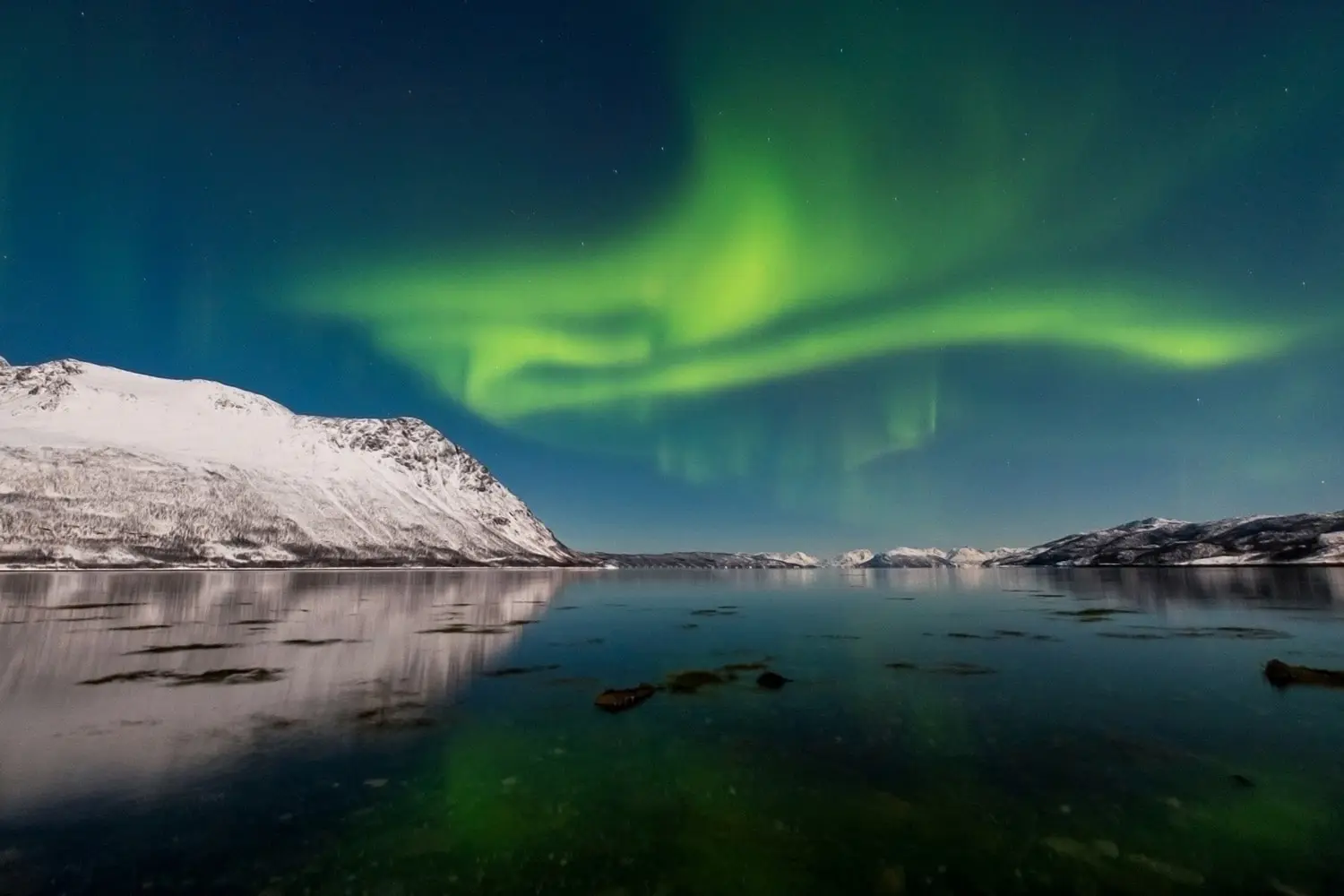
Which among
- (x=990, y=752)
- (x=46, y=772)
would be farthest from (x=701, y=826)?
(x=46, y=772)

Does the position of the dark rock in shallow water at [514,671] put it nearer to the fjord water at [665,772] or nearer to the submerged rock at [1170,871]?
the fjord water at [665,772]

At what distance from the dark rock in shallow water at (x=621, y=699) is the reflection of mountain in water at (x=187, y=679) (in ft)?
27.8

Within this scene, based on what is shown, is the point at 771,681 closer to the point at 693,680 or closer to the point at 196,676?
the point at 693,680

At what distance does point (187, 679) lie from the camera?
3366 cm

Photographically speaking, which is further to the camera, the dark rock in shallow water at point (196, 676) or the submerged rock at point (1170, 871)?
the dark rock in shallow water at point (196, 676)

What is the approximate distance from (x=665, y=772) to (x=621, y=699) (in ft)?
32.4

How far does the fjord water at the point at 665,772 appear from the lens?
13.5 metres

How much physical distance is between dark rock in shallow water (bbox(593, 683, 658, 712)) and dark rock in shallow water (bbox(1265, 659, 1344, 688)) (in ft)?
113

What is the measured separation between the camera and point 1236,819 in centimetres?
1591

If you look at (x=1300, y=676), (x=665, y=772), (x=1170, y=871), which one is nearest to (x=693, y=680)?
(x=665, y=772)

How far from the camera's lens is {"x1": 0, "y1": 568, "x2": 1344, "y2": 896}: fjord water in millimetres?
13453

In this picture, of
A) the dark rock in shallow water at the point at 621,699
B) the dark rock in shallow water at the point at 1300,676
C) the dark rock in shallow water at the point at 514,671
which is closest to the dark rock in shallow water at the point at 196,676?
the dark rock in shallow water at the point at 514,671

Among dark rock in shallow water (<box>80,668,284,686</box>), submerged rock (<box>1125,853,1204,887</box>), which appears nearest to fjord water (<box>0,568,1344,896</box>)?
submerged rock (<box>1125,853,1204,887</box>)

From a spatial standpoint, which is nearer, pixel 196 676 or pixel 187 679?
pixel 187 679
